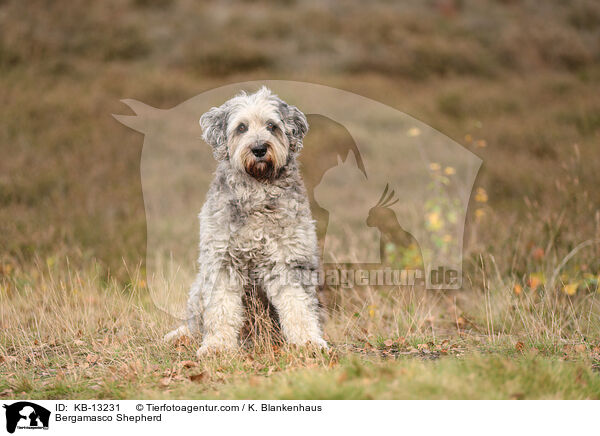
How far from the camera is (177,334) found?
198 inches

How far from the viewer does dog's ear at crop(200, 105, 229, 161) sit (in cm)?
468

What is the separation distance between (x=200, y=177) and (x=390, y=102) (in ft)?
20.2

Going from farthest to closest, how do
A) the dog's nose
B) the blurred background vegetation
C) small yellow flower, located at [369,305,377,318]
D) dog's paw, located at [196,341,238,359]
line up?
the blurred background vegetation, small yellow flower, located at [369,305,377,318], dog's paw, located at [196,341,238,359], the dog's nose

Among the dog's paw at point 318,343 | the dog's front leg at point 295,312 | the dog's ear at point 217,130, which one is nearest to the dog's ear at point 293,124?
the dog's ear at point 217,130

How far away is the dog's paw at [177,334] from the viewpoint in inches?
196

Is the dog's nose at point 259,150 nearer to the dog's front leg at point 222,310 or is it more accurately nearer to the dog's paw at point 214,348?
the dog's front leg at point 222,310

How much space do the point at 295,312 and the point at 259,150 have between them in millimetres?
1357

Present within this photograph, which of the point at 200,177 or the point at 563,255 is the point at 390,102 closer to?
the point at 200,177

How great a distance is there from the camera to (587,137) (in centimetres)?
1293

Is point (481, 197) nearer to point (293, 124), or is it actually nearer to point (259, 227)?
point (293, 124)

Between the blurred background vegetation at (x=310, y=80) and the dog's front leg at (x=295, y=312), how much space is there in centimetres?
326

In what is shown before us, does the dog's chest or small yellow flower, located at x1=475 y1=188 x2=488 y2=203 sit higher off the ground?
small yellow flower, located at x1=475 y1=188 x2=488 y2=203

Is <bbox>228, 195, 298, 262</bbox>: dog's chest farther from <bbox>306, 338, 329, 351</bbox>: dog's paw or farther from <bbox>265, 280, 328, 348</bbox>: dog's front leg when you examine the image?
<bbox>306, 338, 329, 351</bbox>: dog's paw
